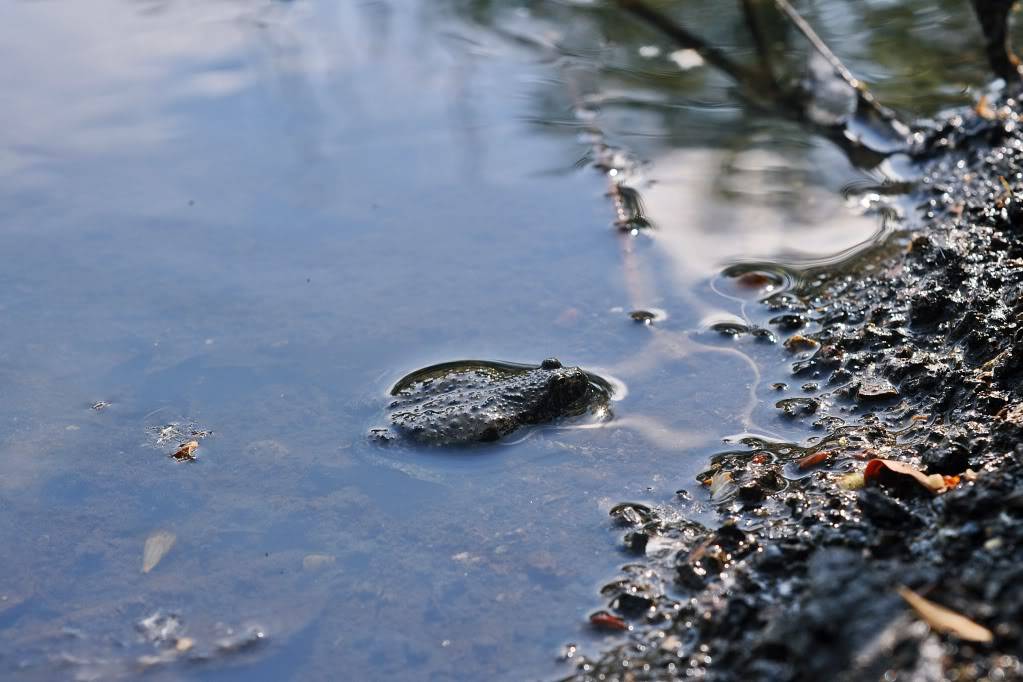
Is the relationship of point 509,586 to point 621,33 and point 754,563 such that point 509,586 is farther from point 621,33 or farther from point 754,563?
point 621,33

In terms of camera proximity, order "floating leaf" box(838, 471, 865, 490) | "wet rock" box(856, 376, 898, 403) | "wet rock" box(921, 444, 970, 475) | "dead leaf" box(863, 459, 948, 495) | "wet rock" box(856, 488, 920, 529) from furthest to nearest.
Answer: "wet rock" box(856, 376, 898, 403) → "floating leaf" box(838, 471, 865, 490) → "wet rock" box(921, 444, 970, 475) → "dead leaf" box(863, 459, 948, 495) → "wet rock" box(856, 488, 920, 529)

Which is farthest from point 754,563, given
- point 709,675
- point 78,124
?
point 78,124

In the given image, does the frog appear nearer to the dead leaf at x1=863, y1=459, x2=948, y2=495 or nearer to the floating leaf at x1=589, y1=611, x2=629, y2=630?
the floating leaf at x1=589, y1=611, x2=629, y2=630

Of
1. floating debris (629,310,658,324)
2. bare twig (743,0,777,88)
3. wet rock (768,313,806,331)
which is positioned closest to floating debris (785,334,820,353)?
wet rock (768,313,806,331)

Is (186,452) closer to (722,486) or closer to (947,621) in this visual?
(722,486)

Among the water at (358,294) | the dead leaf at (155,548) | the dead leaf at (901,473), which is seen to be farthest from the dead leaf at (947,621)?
the dead leaf at (155,548)

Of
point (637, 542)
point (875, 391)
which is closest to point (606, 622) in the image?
point (637, 542)

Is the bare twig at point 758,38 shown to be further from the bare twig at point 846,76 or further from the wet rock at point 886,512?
the wet rock at point 886,512
